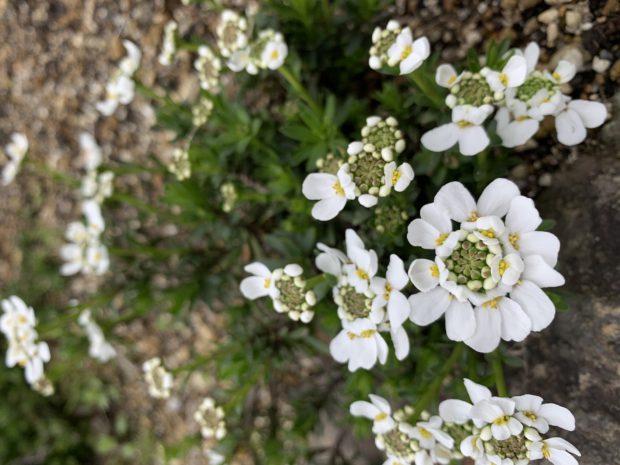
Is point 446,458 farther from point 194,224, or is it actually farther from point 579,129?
point 194,224

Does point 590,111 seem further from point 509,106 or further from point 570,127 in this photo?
point 509,106

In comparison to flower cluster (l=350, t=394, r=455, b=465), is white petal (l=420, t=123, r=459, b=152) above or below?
above

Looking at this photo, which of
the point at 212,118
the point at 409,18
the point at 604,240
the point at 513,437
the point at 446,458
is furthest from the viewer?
the point at 409,18

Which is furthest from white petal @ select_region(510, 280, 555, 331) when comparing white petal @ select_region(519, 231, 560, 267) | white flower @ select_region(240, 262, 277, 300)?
white flower @ select_region(240, 262, 277, 300)

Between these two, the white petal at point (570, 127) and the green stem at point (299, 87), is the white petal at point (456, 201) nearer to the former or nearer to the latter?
the white petal at point (570, 127)

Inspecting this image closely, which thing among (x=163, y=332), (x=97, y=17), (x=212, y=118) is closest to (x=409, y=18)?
(x=212, y=118)

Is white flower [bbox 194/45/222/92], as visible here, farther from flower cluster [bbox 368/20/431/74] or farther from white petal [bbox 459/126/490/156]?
white petal [bbox 459/126/490/156]

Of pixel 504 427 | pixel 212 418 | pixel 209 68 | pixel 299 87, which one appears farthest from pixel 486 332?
pixel 209 68
